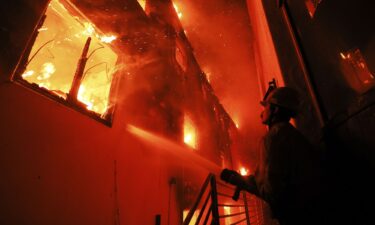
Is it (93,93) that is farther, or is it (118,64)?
(118,64)

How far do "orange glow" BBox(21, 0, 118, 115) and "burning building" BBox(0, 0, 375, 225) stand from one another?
2cm

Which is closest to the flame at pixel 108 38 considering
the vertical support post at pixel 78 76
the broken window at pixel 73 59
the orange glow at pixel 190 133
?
the broken window at pixel 73 59

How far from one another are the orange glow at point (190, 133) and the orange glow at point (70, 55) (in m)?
4.65

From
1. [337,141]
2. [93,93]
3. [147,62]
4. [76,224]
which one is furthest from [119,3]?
[337,141]

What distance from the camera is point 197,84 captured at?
38.3ft

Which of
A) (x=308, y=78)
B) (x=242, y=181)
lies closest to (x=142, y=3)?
(x=308, y=78)

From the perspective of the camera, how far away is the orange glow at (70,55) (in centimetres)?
407

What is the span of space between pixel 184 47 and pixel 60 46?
23.9ft

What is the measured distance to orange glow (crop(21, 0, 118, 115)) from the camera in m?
4.07

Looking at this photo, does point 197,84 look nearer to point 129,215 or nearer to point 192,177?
point 192,177

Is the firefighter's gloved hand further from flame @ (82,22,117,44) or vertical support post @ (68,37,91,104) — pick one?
flame @ (82,22,117,44)

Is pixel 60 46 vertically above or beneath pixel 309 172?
above

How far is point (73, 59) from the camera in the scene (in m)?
4.67

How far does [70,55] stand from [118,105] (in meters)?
1.55
